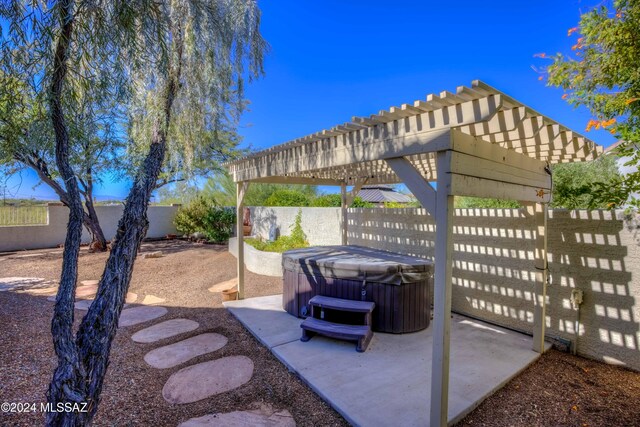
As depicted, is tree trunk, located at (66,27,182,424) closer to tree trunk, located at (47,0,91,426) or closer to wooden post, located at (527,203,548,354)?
tree trunk, located at (47,0,91,426)

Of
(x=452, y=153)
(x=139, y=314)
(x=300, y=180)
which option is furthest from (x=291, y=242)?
(x=452, y=153)

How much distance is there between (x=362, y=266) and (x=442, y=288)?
1.91m

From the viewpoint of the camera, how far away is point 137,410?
8.24 feet

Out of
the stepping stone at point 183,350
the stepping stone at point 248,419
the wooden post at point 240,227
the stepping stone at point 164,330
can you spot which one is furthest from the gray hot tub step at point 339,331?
the wooden post at point 240,227

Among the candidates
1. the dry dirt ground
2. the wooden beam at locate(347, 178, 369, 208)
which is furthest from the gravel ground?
the wooden beam at locate(347, 178, 369, 208)

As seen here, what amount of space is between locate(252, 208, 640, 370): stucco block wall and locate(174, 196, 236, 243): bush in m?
8.41

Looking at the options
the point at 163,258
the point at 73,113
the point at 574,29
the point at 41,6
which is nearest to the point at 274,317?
the point at 73,113

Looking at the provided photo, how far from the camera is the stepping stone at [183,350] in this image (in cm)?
338

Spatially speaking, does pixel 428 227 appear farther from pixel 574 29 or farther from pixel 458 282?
pixel 574 29

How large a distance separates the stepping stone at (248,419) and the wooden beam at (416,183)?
2000mm

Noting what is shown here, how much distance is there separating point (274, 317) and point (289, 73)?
257 inches

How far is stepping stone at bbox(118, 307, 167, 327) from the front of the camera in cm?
457

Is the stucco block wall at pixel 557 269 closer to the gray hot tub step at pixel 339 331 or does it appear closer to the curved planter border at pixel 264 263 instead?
the gray hot tub step at pixel 339 331

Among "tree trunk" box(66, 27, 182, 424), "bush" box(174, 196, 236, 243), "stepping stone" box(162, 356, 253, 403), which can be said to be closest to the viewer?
"tree trunk" box(66, 27, 182, 424)
